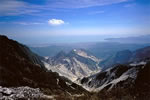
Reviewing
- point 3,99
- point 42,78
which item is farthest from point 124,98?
point 42,78

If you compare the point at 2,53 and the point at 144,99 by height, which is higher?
the point at 2,53

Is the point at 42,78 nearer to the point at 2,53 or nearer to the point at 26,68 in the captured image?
the point at 26,68

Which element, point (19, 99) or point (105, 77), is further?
point (105, 77)

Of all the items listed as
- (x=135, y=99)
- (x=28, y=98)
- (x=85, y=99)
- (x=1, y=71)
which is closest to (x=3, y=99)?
(x=28, y=98)

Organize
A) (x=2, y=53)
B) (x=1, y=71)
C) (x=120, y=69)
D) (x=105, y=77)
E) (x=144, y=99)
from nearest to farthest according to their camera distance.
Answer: (x=144, y=99)
(x=1, y=71)
(x=2, y=53)
(x=120, y=69)
(x=105, y=77)

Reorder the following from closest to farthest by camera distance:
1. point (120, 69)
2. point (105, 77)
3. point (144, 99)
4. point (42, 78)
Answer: point (144, 99), point (42, 78), point (120, 69), point (105, 77)

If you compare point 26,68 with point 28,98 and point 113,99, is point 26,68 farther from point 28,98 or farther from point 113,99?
point 113,99

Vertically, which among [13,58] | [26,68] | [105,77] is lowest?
[105,77]

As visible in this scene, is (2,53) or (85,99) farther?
(2,53)

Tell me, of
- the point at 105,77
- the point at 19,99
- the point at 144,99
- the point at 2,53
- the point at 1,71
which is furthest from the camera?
the point at 105,77

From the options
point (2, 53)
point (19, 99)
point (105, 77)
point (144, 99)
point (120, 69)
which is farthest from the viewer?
point (105, 77)
